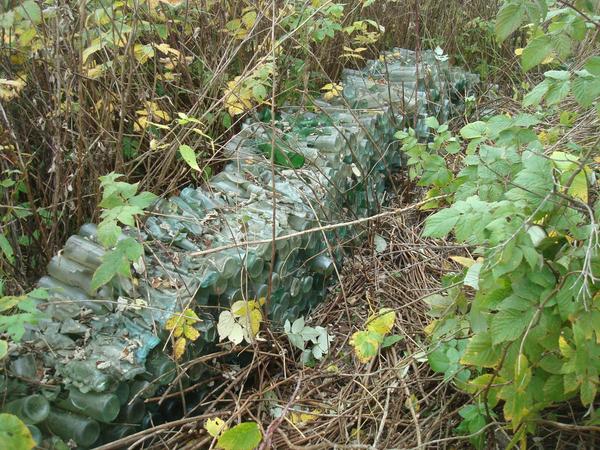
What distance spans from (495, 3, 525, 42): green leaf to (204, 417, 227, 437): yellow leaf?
1341mm

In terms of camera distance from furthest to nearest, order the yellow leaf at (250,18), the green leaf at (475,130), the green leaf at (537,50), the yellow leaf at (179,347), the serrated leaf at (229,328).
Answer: the yellow leaf at (250,18) < the green leaf at (475,130) < the serrated leaf at (229,328) < the yellow leaf at (179,347) < the green leaf at (537,50)

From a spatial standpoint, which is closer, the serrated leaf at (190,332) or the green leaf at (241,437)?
the green leaf at (241,437)

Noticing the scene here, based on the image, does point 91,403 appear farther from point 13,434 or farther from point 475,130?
point 475,130

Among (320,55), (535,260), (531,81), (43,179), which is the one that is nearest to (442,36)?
(531,81)

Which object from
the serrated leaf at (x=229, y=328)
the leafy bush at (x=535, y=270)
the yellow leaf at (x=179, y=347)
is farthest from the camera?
the serrated leaf at (x=229, y=328)

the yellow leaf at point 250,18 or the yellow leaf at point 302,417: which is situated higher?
the yellow leaf at point 250,18

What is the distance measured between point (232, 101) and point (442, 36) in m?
2.73

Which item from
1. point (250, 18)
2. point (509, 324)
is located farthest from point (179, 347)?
point (250, 18)

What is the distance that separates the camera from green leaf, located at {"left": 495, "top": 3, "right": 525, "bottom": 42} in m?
1.41

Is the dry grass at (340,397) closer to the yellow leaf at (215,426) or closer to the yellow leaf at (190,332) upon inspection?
the yellow leaf at (215,426)

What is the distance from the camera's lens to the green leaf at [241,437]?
159 cm

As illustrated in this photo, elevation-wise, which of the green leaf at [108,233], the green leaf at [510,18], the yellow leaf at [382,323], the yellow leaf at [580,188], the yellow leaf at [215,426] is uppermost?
the green leaf at [510,18]

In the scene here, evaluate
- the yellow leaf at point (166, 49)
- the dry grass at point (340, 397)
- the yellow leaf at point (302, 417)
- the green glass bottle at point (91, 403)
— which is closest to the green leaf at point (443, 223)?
the dry grass at point (340, 397)

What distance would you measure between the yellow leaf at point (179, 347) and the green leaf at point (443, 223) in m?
0.80
